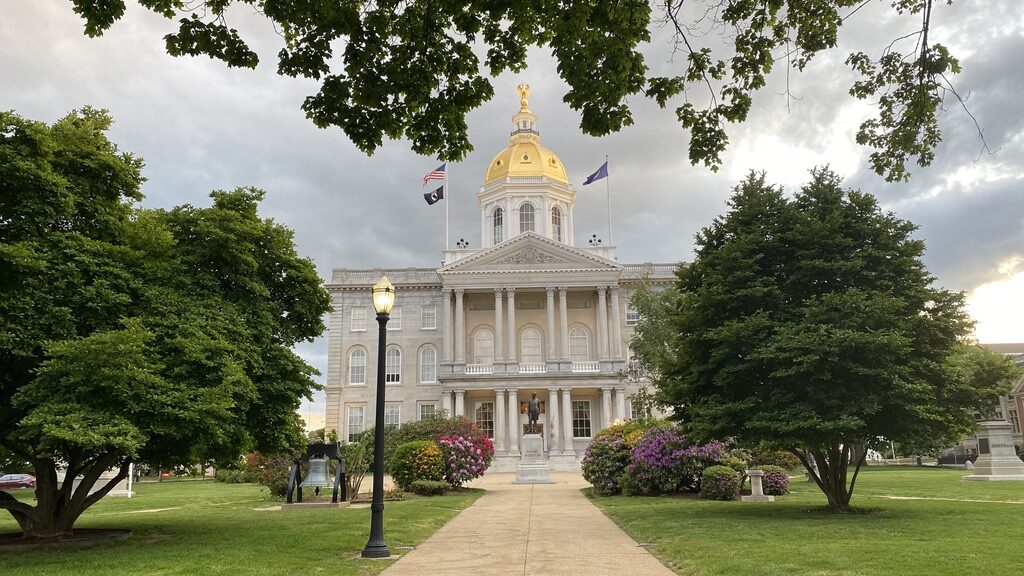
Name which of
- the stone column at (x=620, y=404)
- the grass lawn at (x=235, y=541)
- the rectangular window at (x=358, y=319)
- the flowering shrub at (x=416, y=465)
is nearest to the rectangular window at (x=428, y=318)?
the rectangular window at (x=358, y=319)

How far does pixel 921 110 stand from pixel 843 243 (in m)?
9.45

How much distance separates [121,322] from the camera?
11258 millimetres

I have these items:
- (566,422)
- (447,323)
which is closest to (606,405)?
(566,422)

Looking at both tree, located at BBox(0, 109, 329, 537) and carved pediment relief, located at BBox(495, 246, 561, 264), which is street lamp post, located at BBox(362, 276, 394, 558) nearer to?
tree, located at BBox(0, 109, 329, 537)

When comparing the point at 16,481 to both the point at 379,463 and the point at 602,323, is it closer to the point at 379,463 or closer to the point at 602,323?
the point at 602,323

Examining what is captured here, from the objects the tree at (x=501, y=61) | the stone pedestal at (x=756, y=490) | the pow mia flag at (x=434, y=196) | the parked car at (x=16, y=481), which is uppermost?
the pow mia flag at (x=434, y=196)

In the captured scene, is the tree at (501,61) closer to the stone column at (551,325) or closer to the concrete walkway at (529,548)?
the concrete walkway at (529,548)

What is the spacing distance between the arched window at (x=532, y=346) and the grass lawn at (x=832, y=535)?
3568cm

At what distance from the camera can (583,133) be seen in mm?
7961

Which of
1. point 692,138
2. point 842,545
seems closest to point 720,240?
point 842,545

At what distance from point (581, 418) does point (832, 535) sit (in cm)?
4167

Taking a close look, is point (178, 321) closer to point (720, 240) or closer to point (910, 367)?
point (720, 240)

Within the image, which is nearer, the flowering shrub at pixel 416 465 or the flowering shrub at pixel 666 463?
the flowering shrub at pixel 666 463

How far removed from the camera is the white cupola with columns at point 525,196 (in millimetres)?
61344
